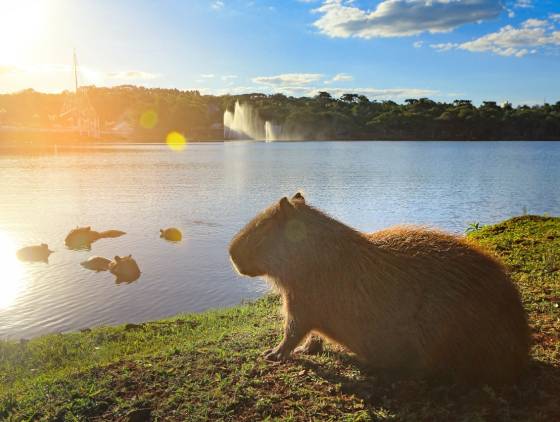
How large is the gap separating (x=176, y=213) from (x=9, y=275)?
11.7 metres

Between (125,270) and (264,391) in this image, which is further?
(125,270)

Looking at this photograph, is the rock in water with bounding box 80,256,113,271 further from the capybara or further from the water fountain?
the water fountain

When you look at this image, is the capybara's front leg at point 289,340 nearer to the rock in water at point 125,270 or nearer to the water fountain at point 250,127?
the rock in water at point 125,270

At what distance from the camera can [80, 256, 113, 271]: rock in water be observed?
53.9 feet

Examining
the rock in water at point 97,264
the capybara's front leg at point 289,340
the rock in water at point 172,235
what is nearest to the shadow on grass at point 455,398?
the capybara's front leg at point 289,340

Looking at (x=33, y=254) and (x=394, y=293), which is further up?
(x=394, y=293)

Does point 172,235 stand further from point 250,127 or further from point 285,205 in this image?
point 250,127

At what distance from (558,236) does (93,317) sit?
1244 centimetres

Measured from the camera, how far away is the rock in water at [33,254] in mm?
17766

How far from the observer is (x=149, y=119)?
15725 centimetres

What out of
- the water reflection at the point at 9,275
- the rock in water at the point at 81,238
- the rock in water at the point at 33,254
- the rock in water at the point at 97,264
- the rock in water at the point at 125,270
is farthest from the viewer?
the rock in water at the point at 81,238

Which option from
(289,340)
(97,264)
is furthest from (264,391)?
(97,264)

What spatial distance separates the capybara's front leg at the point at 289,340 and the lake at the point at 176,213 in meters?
7.25

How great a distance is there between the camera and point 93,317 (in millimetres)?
11984
